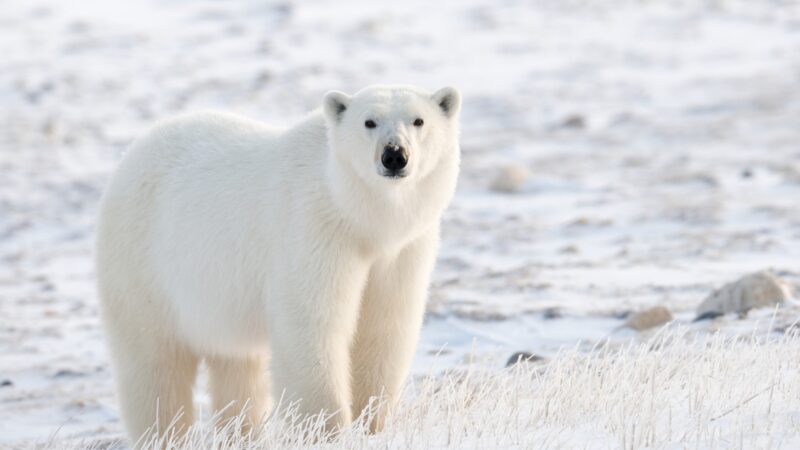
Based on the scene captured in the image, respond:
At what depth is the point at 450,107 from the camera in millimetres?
4457

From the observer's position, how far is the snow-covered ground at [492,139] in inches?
285

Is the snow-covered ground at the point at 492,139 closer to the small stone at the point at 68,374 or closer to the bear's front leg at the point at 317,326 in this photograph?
the small stone at the point at 68,374

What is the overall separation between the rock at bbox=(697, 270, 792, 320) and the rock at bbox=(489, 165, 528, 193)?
537cm

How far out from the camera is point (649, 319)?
6508 mm

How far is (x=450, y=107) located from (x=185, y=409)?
173cm

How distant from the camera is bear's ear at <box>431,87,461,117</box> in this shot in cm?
443

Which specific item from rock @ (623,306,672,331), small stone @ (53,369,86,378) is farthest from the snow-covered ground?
rock @ (623,306,672,331)

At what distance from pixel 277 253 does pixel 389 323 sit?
0.49 m

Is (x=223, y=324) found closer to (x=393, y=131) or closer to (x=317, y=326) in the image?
(x=317, y=326)

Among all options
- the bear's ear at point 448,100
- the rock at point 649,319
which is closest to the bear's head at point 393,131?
the bear's ear at point 448,100

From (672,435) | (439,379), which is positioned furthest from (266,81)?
(672,435)

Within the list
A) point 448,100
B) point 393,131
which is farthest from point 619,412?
point 448,100

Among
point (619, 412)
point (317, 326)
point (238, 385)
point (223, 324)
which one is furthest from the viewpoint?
point (238, 385)

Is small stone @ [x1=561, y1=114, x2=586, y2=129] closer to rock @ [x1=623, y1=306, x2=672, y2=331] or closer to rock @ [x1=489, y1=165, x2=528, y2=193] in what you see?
rock @ [x1=489, y1=165, x2=528, y2=193]
